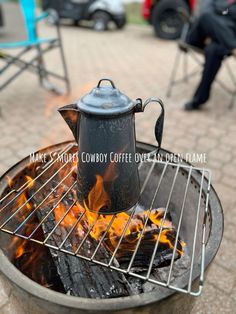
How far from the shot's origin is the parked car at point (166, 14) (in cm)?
754

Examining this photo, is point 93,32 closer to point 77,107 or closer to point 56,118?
point 56,118

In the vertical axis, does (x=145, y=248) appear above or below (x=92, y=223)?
below

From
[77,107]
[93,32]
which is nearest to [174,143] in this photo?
[77,107]

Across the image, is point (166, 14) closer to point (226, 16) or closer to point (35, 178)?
point (226, 16)

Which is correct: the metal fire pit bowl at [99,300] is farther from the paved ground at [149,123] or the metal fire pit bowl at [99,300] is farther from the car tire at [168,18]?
the car tire at [168,18]

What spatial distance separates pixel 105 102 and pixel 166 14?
7577 mm

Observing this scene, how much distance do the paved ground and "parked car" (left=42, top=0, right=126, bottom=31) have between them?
2.60 meters

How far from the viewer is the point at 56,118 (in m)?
3.90

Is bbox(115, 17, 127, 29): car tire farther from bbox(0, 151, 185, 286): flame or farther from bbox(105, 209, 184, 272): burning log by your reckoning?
bbox(105, 209, 184, 272): burning log

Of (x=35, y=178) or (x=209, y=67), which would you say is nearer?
(x=35, y=178)

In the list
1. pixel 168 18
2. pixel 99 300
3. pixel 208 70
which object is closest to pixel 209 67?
pixel 208 70

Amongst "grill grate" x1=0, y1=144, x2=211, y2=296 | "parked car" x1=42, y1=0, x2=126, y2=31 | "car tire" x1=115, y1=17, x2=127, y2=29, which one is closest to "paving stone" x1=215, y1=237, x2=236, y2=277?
"grill grate" x1=0, y1=144, x2=211, y2=296

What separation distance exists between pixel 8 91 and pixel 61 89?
81 cm

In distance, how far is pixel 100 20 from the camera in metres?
8.94
